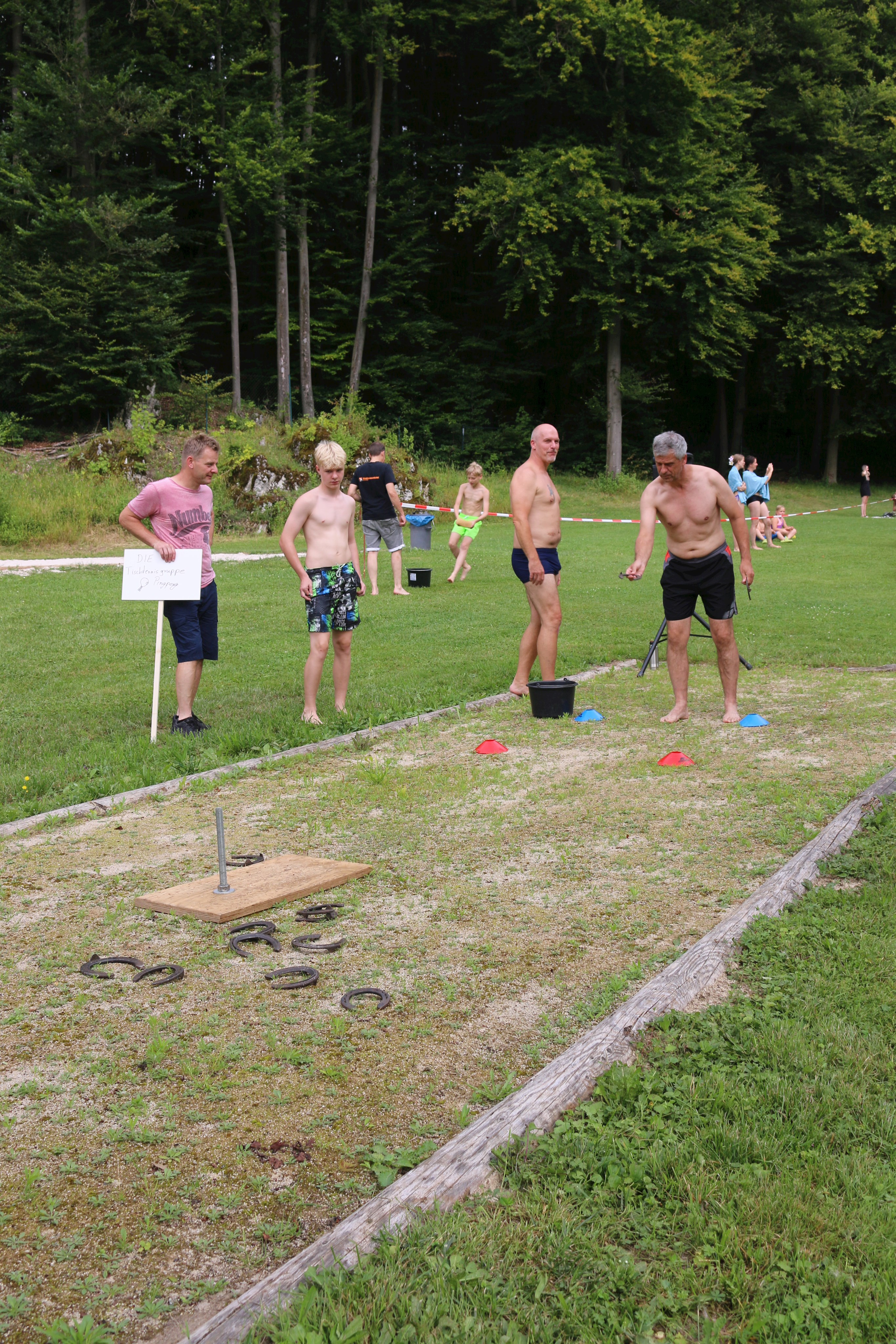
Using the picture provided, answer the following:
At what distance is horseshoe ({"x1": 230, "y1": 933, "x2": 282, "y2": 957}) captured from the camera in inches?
171

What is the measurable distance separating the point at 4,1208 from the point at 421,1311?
1086 mm

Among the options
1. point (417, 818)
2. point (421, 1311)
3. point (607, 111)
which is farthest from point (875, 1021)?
point (607, 111)

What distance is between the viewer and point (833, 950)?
4051 mm

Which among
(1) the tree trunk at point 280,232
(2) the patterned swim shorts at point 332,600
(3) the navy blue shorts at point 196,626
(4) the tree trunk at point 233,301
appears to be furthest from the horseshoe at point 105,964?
(1) the tree trunk at point 280,232

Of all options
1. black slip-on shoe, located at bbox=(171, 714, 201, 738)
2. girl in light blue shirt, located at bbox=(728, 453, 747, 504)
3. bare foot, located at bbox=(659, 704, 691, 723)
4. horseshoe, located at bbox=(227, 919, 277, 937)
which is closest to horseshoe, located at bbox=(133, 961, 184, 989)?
horseshoe, located at bbox=(227, 919, 277, 937)

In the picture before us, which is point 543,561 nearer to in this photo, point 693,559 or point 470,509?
point 693,559

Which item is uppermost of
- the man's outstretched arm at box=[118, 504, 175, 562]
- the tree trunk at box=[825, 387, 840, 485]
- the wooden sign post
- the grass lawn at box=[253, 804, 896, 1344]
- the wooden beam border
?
the tree trunk at box=[825, 387, 840, 485]

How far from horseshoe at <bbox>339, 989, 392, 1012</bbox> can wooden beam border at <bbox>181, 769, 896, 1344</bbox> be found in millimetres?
696

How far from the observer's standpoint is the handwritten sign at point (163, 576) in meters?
8.07

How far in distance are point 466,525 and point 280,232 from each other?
69.2 feet

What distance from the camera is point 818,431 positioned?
47.4m

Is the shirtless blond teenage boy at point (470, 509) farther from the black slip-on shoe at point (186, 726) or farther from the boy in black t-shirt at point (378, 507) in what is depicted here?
the black slip-on shoe at point (186, 726)

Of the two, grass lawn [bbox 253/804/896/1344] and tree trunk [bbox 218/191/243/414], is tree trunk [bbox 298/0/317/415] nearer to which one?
tree trunk [bbox 218/191/243/414]

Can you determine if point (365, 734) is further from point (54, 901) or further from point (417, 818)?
point (54, 901)
